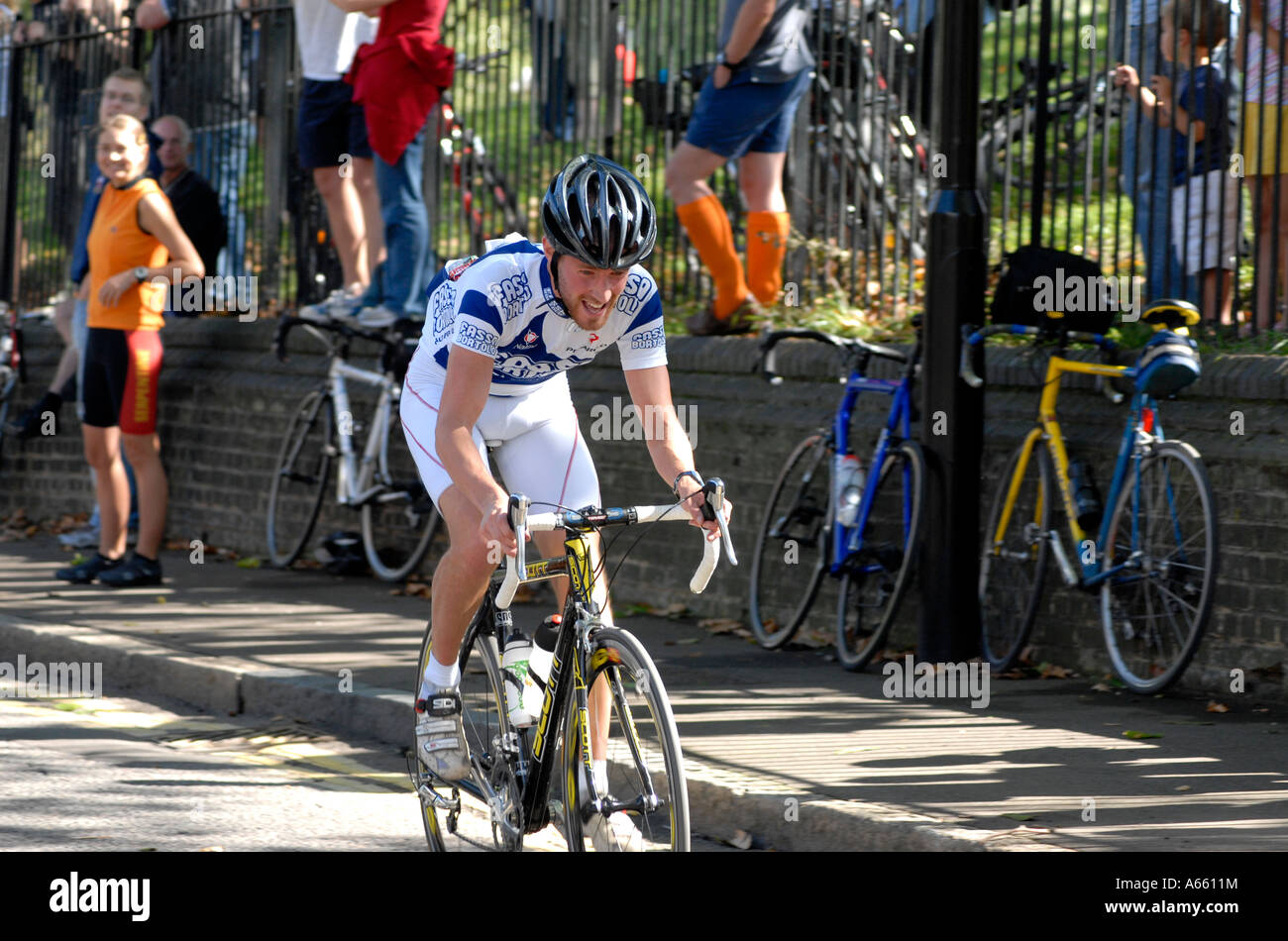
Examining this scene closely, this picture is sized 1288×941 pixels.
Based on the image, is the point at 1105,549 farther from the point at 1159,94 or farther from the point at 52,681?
the point at 52,681

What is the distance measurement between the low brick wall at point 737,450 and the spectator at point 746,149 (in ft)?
1.49

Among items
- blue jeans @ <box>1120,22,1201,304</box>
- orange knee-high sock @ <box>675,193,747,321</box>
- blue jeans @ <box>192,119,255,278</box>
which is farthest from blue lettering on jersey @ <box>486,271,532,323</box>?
blue jeans @ <box>192,119,255,278</box>

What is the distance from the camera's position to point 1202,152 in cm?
827

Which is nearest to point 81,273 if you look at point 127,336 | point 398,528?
point 127,336

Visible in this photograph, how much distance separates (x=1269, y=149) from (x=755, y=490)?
3009 millimetres

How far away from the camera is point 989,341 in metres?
8.95

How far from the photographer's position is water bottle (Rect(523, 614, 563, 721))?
16.2 ft

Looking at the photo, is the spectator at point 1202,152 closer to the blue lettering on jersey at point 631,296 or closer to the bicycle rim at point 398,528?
the blue lettering on jersey at point 631,296

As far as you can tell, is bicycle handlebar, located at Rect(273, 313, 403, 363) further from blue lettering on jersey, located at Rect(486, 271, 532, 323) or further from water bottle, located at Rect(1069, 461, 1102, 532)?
blue lettering on jersey, located at Rect(486, 271, 532, 323)

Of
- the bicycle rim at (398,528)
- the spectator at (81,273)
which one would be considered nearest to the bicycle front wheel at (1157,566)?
the bicycle rim at (398,528)

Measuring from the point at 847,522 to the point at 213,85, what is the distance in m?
7.29

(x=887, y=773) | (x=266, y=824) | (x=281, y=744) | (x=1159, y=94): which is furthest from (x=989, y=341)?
(x=266, y=824)

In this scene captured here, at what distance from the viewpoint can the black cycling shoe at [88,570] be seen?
35.1ft

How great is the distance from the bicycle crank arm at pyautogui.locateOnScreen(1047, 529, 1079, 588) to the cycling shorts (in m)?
5.32
